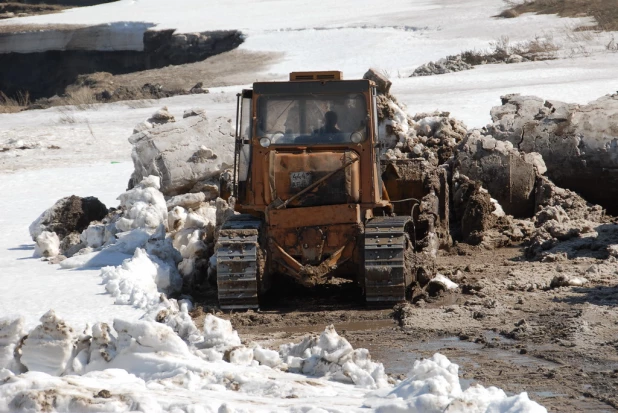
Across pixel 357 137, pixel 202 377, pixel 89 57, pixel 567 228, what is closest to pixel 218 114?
pixel 567 228

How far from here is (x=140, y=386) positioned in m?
6.66

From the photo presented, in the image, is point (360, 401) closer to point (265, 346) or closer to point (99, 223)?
point (265, 346)

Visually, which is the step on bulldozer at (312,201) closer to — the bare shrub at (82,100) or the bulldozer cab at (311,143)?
the bulldozer cab at (311,143)

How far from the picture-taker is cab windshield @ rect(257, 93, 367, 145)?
10.8 metres

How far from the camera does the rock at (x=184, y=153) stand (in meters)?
14.0

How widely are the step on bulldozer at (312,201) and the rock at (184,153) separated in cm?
297

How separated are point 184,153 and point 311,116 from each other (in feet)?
12.2

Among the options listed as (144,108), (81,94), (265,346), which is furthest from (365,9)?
(265,346)

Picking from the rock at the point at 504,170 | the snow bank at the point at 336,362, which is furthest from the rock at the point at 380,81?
the snow bank at the point at 336,362

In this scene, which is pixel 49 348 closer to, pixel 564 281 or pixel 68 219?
pixel 564 281

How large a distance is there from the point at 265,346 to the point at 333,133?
2743 millimetres

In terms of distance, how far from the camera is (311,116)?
10820 millimetres

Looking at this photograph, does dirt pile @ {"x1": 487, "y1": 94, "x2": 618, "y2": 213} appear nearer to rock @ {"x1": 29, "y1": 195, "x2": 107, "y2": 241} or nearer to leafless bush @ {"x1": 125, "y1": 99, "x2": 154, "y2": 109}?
rock @ {"x1": 29, "y1": 195, "x2": 107, "y2": 241}

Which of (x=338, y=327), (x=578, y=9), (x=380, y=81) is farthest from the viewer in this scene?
(x=578, y=9)
